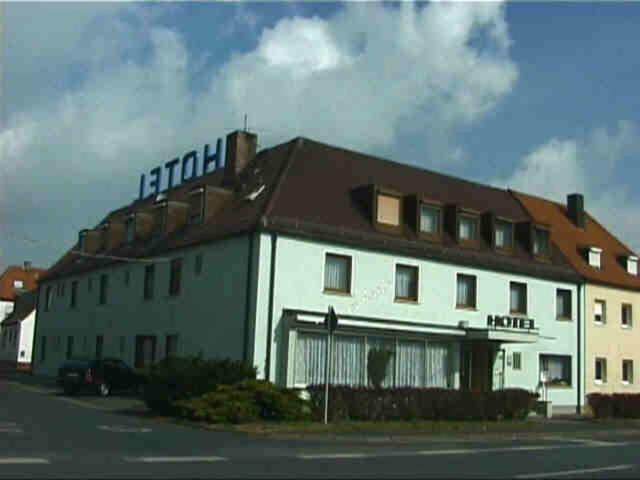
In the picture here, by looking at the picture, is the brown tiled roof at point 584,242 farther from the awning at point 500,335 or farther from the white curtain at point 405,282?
the white curtain at point 405,282

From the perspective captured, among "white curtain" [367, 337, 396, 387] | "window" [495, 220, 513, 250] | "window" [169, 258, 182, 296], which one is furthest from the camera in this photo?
"window" [495, 220, 513, 250]

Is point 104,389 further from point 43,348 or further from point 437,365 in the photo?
point 43,348

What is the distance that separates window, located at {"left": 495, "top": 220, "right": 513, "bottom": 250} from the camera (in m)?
35.2

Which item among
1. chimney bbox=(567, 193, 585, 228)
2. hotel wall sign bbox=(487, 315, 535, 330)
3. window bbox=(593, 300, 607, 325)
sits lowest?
hotel wall sign bbox=(487, 315, 535, 330)

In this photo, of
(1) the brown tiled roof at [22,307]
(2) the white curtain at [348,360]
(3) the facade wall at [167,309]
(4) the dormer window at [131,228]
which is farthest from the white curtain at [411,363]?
(1) the brown tiled roof at [22,307]

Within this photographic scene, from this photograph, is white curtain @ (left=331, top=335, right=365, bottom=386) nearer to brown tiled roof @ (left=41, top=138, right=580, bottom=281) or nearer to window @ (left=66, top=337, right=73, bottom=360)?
brown tiled roof @ (left=41, top=138, right=580, bottom=281)

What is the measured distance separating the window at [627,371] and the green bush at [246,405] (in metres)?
21.6

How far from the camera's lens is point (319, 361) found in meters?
28.4

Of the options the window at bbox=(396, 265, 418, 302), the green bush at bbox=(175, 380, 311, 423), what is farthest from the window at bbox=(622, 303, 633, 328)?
the green bush at bbox=(175, 380, 311, 423)

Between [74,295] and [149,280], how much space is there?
33.8 ft

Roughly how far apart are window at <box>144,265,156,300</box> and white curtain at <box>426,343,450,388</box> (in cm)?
1142

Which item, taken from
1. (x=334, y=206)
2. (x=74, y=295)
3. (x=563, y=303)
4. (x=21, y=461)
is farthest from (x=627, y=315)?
(x=21, y=461)

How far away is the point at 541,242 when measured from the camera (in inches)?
1447

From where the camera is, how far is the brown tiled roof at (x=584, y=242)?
38.7 metres
